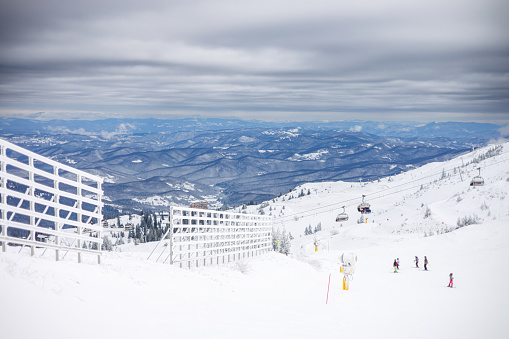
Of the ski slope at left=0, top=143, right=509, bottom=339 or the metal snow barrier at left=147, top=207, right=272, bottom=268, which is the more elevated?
the metal snow barrier at left=147, top=207, right=272, bottom=268

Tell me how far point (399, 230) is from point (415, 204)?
37.0m

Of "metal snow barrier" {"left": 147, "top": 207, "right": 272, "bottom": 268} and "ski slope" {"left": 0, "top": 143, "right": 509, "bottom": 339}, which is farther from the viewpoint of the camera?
"metal snow barrier" {"left": 147, "top": 207, "right": 272, "bottom": 268}

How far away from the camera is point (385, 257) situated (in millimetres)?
35688

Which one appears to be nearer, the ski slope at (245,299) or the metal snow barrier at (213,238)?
the ski slope at (245,299)

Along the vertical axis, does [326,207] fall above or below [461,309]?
above

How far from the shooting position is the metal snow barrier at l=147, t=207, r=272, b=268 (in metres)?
13.2

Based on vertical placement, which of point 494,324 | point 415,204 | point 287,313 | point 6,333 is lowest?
point 494,324

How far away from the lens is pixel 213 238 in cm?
1705

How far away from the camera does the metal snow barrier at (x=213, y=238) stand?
521 inches

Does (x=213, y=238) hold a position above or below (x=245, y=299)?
above

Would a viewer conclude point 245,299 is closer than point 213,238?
Yes

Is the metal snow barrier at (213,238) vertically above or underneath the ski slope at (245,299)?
above

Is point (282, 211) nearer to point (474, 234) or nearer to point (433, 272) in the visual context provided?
point (474, 234)

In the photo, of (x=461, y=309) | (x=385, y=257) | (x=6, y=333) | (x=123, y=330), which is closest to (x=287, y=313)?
(x=123, y=330)
